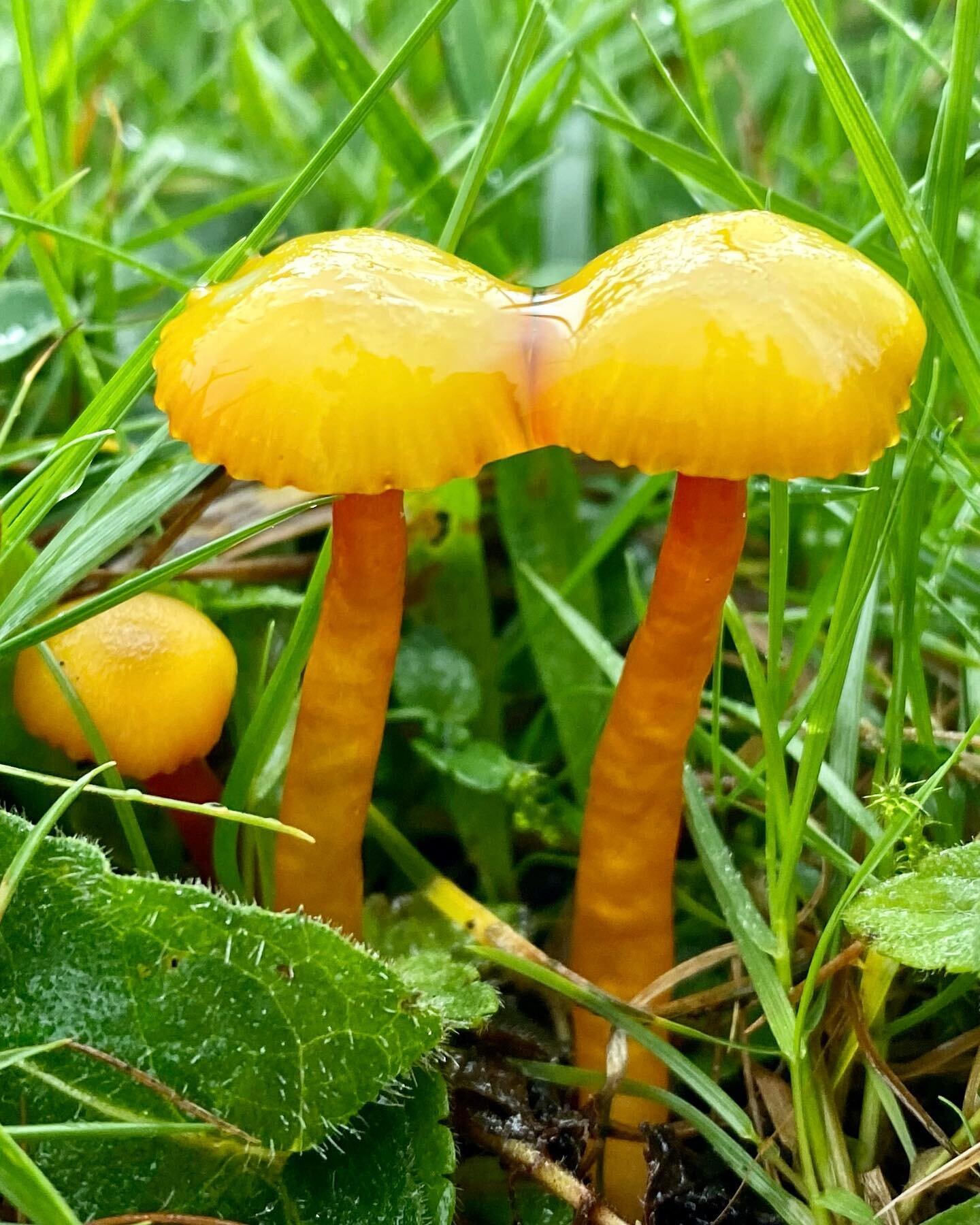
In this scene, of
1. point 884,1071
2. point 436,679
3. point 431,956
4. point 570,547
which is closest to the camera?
point 884,1071

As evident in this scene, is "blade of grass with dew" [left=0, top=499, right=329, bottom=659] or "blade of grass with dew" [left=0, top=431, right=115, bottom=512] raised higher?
"blade of grass with dew" [left=0, top=431, right=115, bottom=512]

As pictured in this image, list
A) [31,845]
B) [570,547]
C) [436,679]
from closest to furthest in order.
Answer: [31,845] → [436,679] → [570,547]

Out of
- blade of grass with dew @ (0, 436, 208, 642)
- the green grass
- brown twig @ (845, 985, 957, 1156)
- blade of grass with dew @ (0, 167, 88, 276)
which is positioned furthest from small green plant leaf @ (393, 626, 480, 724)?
blade of grass with dew @ (0, 167, 88, 276)

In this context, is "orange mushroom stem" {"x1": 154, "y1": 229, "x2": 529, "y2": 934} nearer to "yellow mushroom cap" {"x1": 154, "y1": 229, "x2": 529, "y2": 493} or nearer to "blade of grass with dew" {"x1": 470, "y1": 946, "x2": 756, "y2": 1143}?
"yellow mushroom cap" {"x1": 154, "y1": 229, "x2": 529, "y2": 493}

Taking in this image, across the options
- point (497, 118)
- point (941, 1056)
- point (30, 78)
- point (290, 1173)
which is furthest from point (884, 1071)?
point (30, 78)

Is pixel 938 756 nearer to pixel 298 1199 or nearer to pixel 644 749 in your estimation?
pixel 644 749

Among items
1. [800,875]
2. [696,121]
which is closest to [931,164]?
[696,121]

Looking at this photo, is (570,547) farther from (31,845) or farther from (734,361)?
(31,845)
